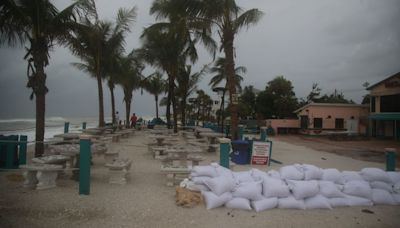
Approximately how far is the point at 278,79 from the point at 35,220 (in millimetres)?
33219

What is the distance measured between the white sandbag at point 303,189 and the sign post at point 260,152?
3626 millimetres

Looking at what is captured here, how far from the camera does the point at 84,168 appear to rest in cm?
487

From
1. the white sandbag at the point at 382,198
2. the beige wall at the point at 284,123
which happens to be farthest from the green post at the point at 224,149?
the beige wall at the point at 284,123

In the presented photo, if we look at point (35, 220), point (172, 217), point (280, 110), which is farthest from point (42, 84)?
point (280, 110)

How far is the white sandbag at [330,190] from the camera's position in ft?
15.7

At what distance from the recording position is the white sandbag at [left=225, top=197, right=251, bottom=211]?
443cm

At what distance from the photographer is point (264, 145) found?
8.42 meters

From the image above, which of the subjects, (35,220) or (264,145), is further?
(264,145)

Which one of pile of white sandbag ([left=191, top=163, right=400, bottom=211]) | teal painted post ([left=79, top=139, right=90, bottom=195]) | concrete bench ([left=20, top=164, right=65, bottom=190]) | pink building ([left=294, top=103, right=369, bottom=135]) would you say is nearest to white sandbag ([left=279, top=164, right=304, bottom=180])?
pile of white sandbag ([left=191, top=163, right=400, bottom=211])

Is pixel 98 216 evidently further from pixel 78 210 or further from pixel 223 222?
pixel 223 222

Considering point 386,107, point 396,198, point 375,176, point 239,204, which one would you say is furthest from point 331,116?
point 239,204

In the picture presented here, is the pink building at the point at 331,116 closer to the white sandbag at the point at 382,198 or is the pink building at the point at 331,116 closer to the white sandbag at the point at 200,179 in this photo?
the white sandbag at the point at 382,198

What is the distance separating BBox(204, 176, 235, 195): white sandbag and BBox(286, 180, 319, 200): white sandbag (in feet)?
3.26

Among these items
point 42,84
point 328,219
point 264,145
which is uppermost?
point 42,84
